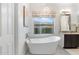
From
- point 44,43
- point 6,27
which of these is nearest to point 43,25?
point 44,43

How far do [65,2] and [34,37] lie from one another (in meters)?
0.65

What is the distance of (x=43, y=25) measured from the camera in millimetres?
1801

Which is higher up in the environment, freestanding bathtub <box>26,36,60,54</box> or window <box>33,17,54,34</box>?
window <box>33,17,54,34</box>

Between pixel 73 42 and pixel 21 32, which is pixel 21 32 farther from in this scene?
pixel 73 42

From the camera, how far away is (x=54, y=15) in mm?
1840

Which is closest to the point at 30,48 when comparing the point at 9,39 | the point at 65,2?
the point at 9,39

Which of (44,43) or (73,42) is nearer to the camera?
(44,43)

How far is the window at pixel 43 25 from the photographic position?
177 cm

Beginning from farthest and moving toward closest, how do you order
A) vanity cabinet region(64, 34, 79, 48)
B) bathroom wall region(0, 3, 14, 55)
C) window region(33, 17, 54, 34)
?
1. vanity cabinet region(64, 34, 79, 48)
2. window region(33, 17, 54, 34)
3. bathroom wall region(0, 3, 14, 55)

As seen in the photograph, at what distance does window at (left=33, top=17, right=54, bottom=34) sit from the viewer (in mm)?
1766

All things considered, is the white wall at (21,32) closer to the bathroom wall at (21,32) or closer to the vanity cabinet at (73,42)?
the bathroom wall at (21,32)

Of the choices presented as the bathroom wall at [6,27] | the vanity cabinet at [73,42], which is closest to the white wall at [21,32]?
the bathroom wall at [6,27]

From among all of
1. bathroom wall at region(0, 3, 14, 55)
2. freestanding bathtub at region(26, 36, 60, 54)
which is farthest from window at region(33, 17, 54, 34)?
bathroom wall at region(0, 3, 14, 55)

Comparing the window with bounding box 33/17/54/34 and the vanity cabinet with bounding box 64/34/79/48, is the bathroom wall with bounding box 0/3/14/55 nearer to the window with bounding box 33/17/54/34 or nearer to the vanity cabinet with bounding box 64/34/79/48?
the window with bounding box 33/17/54/34
